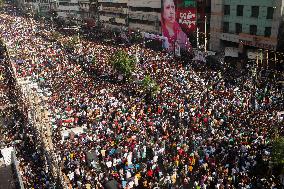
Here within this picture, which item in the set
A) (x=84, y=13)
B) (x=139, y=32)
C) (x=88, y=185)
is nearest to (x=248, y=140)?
(x=88, y=185)

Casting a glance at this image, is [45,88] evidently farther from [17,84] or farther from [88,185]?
[88,185]

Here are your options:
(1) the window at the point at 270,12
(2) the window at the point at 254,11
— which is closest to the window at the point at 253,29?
(2) the window at the point at 254,11

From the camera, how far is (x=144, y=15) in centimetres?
6334

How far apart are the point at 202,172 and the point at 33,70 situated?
2982cm

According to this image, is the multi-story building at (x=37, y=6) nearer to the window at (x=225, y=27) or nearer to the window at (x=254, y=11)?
the window at (x=225, y=27)

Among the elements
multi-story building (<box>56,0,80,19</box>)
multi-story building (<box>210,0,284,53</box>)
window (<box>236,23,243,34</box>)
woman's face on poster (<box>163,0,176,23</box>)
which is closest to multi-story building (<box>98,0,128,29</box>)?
multi-story building (<box>56,0,80,19</box>)

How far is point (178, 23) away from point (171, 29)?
1604mm

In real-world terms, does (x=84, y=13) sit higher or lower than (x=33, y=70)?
higher

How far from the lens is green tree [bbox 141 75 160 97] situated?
3281 cm

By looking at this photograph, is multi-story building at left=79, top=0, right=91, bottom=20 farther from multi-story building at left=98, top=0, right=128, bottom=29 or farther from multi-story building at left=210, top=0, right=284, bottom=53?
multi-story building at left=210, top=0, right=284, bottom=53

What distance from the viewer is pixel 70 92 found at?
35.3m

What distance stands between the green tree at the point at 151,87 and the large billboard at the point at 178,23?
46.0 feet

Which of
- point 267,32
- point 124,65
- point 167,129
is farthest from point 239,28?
point 167,129

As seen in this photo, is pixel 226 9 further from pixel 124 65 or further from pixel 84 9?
pixel 84 9
